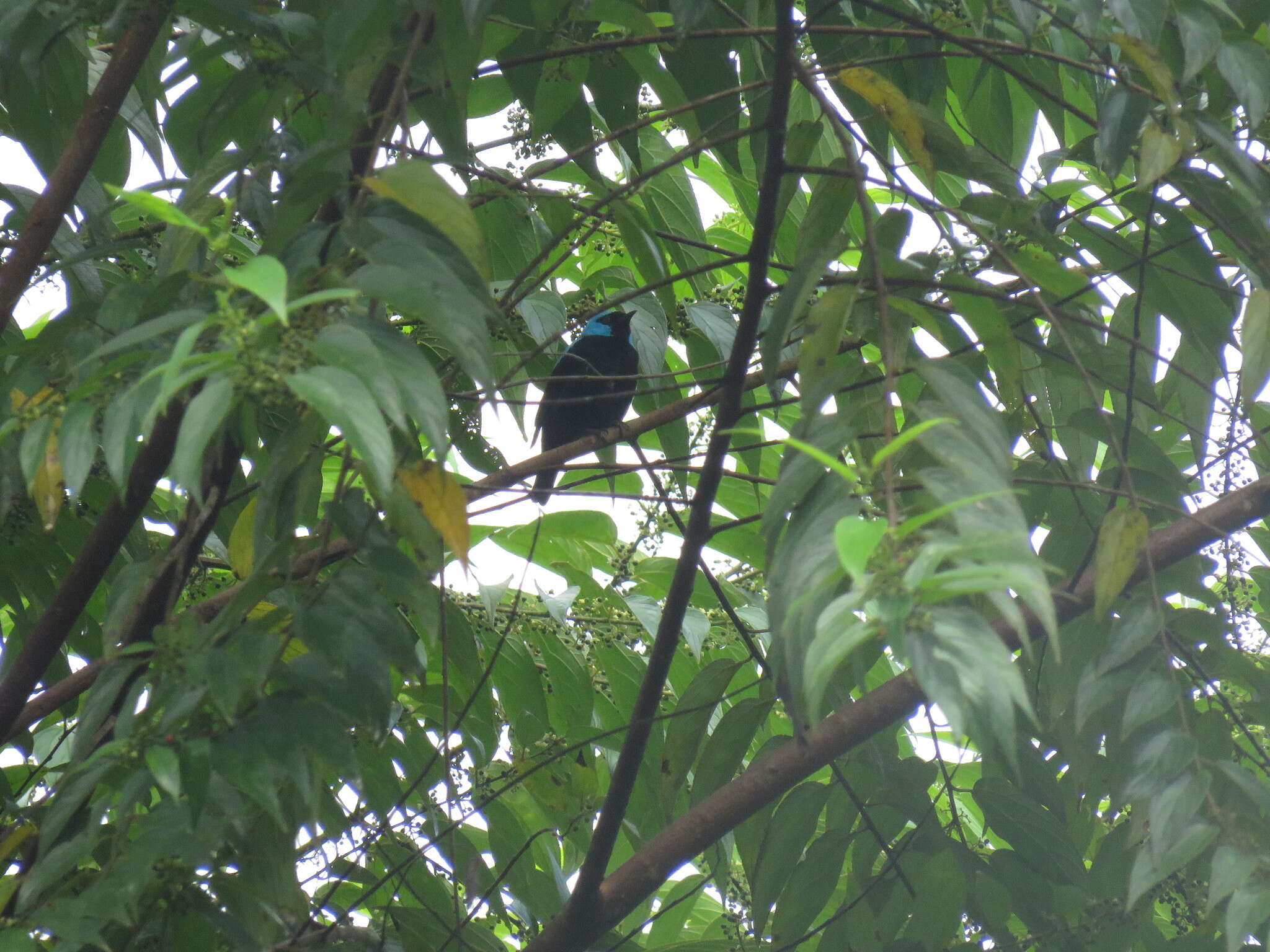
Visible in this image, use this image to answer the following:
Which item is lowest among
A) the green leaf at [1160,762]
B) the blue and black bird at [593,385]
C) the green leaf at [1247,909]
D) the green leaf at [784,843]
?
the green leaf at [1247,909]

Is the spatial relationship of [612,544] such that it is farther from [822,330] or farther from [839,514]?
[839,514]

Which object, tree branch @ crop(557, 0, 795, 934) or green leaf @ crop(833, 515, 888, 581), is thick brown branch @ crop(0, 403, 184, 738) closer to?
tree branch @ crop(557, 0, 795, 934)

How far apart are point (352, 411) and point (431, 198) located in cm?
29

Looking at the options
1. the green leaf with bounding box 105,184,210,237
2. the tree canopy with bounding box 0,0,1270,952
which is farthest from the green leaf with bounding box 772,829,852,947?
the green leaf with bounding box 105,184,210,237

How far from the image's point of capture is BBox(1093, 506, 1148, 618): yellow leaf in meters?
1.16

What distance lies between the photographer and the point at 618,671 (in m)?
2.40

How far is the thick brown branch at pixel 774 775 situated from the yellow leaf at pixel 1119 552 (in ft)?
1.70

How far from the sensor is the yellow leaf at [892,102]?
4.22 ft

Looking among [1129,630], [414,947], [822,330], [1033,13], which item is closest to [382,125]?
[822,330]

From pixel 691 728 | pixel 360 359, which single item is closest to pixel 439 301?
pixel 360 359

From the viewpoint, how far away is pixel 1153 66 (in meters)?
1.26

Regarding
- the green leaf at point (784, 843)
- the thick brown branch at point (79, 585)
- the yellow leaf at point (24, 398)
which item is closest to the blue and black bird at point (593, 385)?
the green leaf at point (784, 843)

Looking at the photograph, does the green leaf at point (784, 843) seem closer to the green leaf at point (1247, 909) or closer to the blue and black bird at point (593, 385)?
the green leaf at point (1247, 909)

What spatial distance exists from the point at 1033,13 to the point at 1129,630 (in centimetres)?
73
